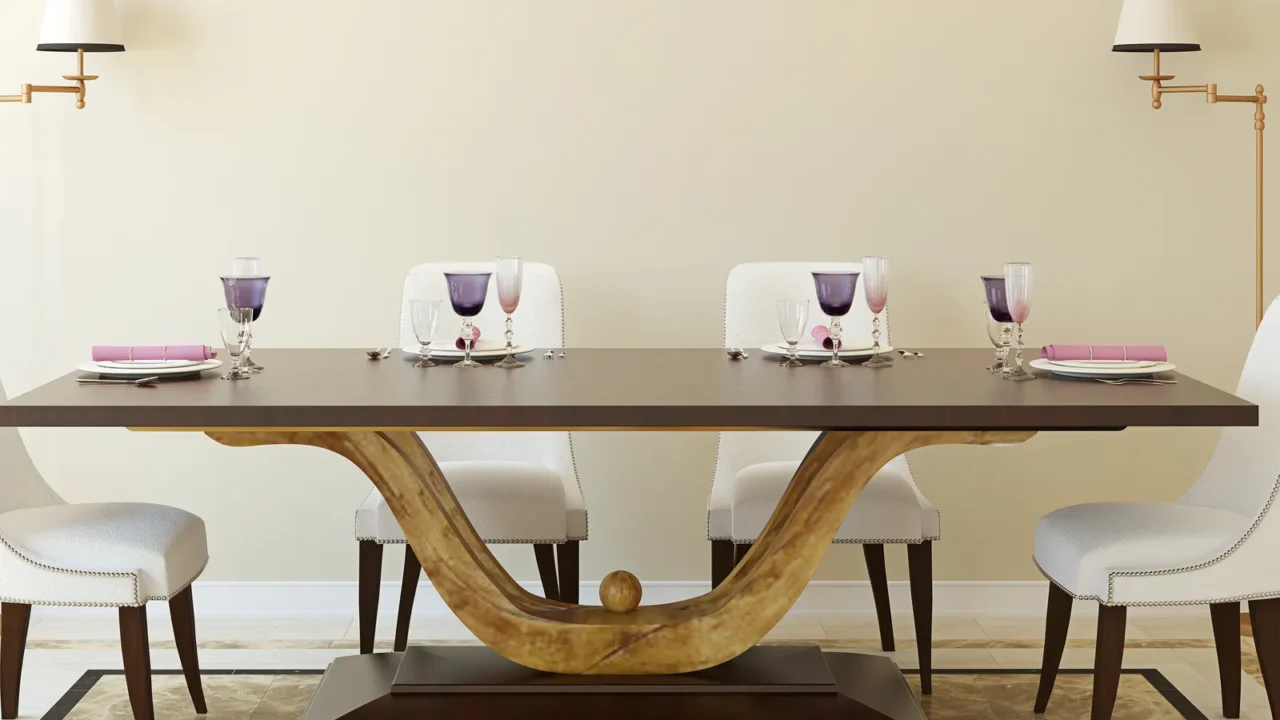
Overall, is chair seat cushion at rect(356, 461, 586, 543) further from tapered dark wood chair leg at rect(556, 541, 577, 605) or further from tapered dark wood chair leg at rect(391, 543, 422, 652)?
tapered dark wood chair leg at rect(391, 543, 422, 652)

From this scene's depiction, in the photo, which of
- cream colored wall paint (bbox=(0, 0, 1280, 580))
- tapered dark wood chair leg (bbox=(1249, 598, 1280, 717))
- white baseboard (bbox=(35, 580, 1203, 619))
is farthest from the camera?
white baseboard (bbox=(35, 580, 1203, 619))

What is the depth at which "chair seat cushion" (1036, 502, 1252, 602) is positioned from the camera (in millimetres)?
2414

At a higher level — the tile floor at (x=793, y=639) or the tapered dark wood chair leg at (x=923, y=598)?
the tapered dark wood chair leg at (x=923, y=598)

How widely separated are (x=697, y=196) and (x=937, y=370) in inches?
47.4

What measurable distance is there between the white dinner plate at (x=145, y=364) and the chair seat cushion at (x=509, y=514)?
2.01 ft

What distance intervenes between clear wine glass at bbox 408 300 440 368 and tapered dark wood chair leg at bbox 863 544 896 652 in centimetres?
122

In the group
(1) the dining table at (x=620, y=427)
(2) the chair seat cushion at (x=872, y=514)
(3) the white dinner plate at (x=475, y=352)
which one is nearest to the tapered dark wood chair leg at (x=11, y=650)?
(1) the dining table at (x=620, y=427)

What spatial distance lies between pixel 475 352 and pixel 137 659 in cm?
86

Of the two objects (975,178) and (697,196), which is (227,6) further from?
(975,178)

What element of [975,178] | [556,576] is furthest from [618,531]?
[975,178]

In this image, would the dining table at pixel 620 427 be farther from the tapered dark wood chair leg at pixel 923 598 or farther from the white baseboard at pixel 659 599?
the white baseboard at pixel 659 599

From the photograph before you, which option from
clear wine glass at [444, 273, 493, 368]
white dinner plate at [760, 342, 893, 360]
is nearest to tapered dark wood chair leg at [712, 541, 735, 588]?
white dinner plate at [760, 342, 893, 360]

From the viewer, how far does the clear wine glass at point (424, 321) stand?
2.48 meters

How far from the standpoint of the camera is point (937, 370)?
7.99ft
